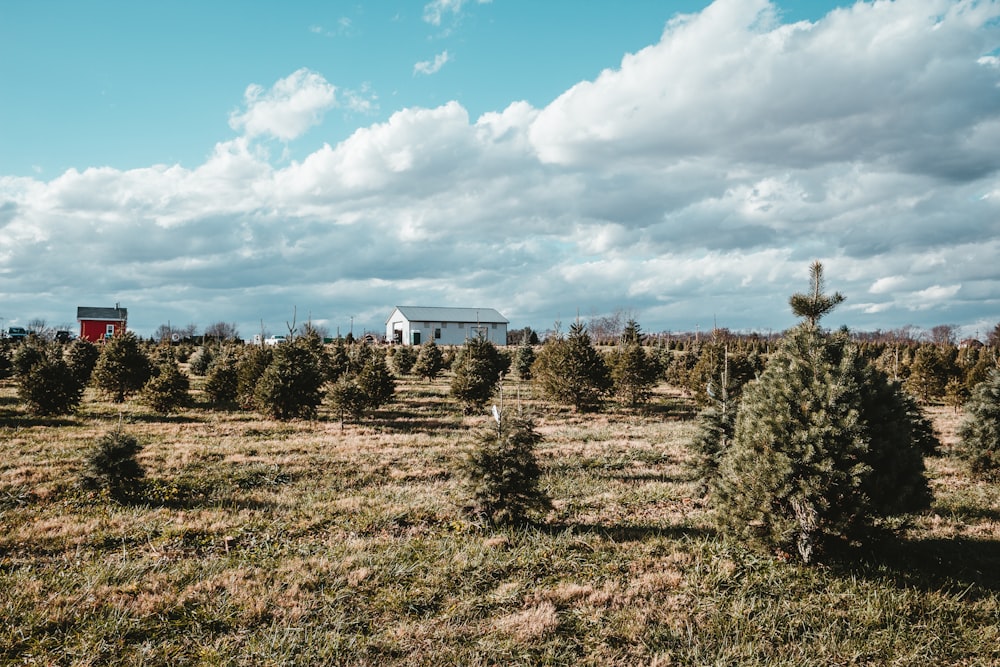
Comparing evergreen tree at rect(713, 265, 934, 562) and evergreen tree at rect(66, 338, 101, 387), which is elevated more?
evergreen tree at rect(66, 338, 101, 387)

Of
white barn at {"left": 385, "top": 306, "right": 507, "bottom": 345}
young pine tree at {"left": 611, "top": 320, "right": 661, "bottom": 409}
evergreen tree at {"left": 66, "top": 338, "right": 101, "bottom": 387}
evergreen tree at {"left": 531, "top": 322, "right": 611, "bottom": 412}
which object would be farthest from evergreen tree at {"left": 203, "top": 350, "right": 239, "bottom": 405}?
white barn at {"left": 385, "top": 306, "right": 507, "bottom": 345}

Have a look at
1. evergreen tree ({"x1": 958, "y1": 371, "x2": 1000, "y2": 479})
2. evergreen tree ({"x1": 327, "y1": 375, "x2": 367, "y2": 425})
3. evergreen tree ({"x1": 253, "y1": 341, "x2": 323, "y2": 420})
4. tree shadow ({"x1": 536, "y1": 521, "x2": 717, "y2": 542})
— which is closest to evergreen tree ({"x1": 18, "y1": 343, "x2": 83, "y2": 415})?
Result: evergreen tree ({"x1": 253, "y1": 341, "x2": 323, "y2": 420})

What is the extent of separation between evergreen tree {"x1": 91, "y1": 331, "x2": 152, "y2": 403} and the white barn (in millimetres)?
51430

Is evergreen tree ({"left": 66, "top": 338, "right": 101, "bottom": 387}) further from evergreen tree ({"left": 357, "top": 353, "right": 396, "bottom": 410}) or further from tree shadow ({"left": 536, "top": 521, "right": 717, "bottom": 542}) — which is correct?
tree shadow ({"left": 536, "top": 521, "right": 717, "bottom": 542})

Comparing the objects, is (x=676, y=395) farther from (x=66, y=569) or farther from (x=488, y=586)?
(x=66, y=569)

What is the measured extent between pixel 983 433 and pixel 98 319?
9691cm

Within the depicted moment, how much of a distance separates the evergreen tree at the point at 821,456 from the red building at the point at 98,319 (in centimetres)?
8929

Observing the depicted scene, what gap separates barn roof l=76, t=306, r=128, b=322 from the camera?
262 ft

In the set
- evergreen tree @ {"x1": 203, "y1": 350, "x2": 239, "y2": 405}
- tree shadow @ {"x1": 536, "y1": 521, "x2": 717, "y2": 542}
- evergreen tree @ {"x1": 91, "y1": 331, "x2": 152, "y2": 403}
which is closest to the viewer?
tree shadow @ {"x1": 536, "y1": 521, "x2": 717, "y2": 542}

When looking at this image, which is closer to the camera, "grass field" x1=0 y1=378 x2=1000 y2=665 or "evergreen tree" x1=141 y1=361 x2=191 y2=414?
"grass field" x1=0 y1=378 x2=1000 y2=665

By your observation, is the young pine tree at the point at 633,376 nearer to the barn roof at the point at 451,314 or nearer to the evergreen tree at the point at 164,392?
the evergreen tree at the point at 164,392

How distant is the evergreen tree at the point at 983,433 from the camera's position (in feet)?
42.5

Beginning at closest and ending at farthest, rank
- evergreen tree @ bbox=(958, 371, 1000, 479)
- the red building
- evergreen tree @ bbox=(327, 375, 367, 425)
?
evergreen tree @ bbox=(958, 371, 1000, 479)
evergreen tree @ bbox=(327, 375, 367, 425)
the red building

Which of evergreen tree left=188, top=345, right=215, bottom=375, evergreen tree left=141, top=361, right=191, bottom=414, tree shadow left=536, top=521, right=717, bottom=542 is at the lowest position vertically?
tree shadow left=536, top=521, right=717, bottom=542
